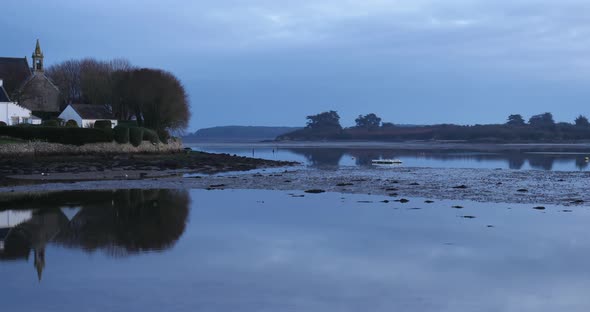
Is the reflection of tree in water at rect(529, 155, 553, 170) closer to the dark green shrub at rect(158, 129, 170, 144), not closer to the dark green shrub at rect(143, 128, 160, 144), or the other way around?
the dark green shrub at rect(143, 128, 160, 144)

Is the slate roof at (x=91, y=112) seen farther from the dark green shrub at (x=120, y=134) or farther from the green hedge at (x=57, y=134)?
the green hedge at (x=57, y=134)

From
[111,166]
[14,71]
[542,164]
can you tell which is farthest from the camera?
[14,71]

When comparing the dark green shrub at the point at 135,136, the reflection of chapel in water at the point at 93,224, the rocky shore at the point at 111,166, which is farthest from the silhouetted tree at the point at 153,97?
the reflection of chapel in water at the point at 93,224

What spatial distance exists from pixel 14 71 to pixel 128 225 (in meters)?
52.9

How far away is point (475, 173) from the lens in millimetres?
38188

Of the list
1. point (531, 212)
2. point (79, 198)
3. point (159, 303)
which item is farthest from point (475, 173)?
point (159, 303)

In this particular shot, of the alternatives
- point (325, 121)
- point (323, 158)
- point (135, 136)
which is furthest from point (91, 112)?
point (325, 121)

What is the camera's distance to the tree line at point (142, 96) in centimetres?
5650

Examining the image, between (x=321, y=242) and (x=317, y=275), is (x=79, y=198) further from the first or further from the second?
(x=317, y=275)

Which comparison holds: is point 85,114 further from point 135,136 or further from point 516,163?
point 516,163

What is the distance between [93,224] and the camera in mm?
17172

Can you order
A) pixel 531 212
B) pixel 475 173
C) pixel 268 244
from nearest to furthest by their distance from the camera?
pixel 268 244 < pixel 531 212 < pixel 475 173

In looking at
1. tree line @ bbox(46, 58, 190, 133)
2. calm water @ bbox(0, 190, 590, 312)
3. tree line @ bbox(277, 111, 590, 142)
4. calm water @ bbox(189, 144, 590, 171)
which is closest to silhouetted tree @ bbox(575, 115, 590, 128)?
tree line @ bbox(277, 111, 590, 142)

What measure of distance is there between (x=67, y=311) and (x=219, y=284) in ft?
8.39
